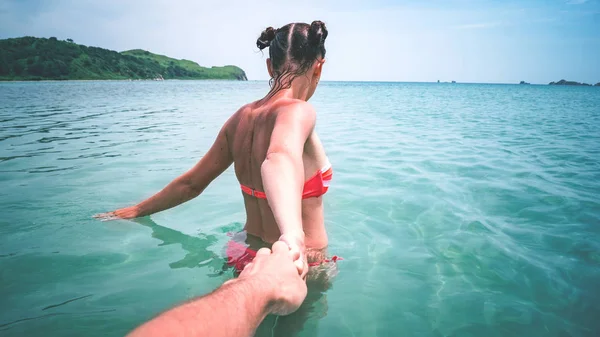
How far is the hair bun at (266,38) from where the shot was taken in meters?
2.08

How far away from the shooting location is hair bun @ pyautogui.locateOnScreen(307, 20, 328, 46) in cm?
194

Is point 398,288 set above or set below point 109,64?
below

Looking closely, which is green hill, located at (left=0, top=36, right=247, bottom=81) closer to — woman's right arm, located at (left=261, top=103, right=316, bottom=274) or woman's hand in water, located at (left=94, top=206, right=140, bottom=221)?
woman's hand in water, located at (left=94, top=206, right=140, bottom=221)

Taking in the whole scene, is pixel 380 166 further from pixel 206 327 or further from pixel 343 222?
pixel 206 327

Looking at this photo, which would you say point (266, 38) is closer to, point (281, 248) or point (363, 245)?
point (281, 248)

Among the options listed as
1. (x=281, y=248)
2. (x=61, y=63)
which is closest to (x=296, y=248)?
(x=281, y=248)

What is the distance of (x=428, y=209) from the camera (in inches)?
178

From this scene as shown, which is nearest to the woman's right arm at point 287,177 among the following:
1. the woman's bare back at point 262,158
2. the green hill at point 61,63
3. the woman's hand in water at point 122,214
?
the woman's bare back at point 262,158

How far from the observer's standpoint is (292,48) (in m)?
2.00

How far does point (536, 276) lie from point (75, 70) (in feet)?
363

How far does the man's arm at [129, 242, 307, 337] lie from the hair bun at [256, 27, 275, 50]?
4.44 feet

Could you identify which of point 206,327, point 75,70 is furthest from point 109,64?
point 206,327

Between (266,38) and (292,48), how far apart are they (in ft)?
0.78

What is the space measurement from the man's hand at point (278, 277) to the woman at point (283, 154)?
6cm
